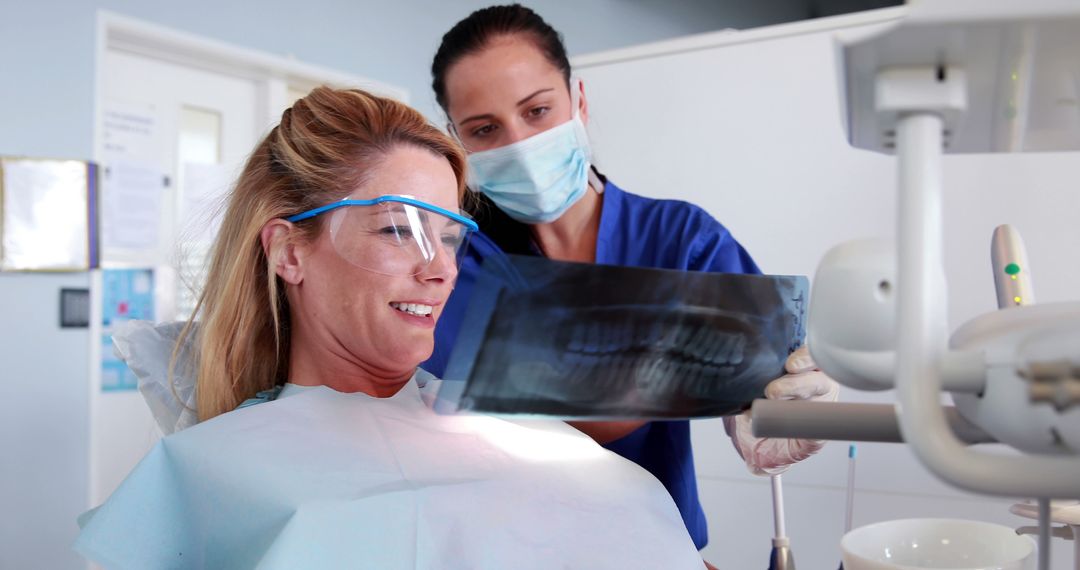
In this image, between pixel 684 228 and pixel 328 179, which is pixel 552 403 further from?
pixel 684 228

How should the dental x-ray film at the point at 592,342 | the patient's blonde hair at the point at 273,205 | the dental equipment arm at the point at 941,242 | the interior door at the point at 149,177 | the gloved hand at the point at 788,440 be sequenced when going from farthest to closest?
1. the interior door at the point at 149,177
2. the patient's blonde hair at the point at 273,205
3. the gloved hand at the point at 788,440
4. the dental x-ray film at the point at 592,342
5. the dental equipment arm at the point at 941,242

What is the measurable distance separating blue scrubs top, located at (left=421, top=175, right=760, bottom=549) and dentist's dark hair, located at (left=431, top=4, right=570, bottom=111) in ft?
0.79

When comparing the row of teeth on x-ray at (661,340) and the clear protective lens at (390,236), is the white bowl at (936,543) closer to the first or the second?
the row of teeth on x-ray at (661,340)

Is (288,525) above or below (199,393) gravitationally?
below

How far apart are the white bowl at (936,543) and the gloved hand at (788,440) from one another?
0.13 metres

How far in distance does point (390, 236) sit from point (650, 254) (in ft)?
1.94

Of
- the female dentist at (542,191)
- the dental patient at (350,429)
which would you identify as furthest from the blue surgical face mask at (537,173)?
the dental patient at (350,429)

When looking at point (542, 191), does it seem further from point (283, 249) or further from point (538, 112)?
point (283, 249)

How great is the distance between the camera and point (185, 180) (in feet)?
10.5

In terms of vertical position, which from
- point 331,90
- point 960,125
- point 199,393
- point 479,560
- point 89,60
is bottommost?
point 479,560

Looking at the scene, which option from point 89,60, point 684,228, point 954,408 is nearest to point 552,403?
point 954,408

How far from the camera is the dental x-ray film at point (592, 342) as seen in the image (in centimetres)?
73

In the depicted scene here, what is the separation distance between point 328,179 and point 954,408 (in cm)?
94

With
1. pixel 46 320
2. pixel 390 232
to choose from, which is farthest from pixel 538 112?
pixel 46 320
